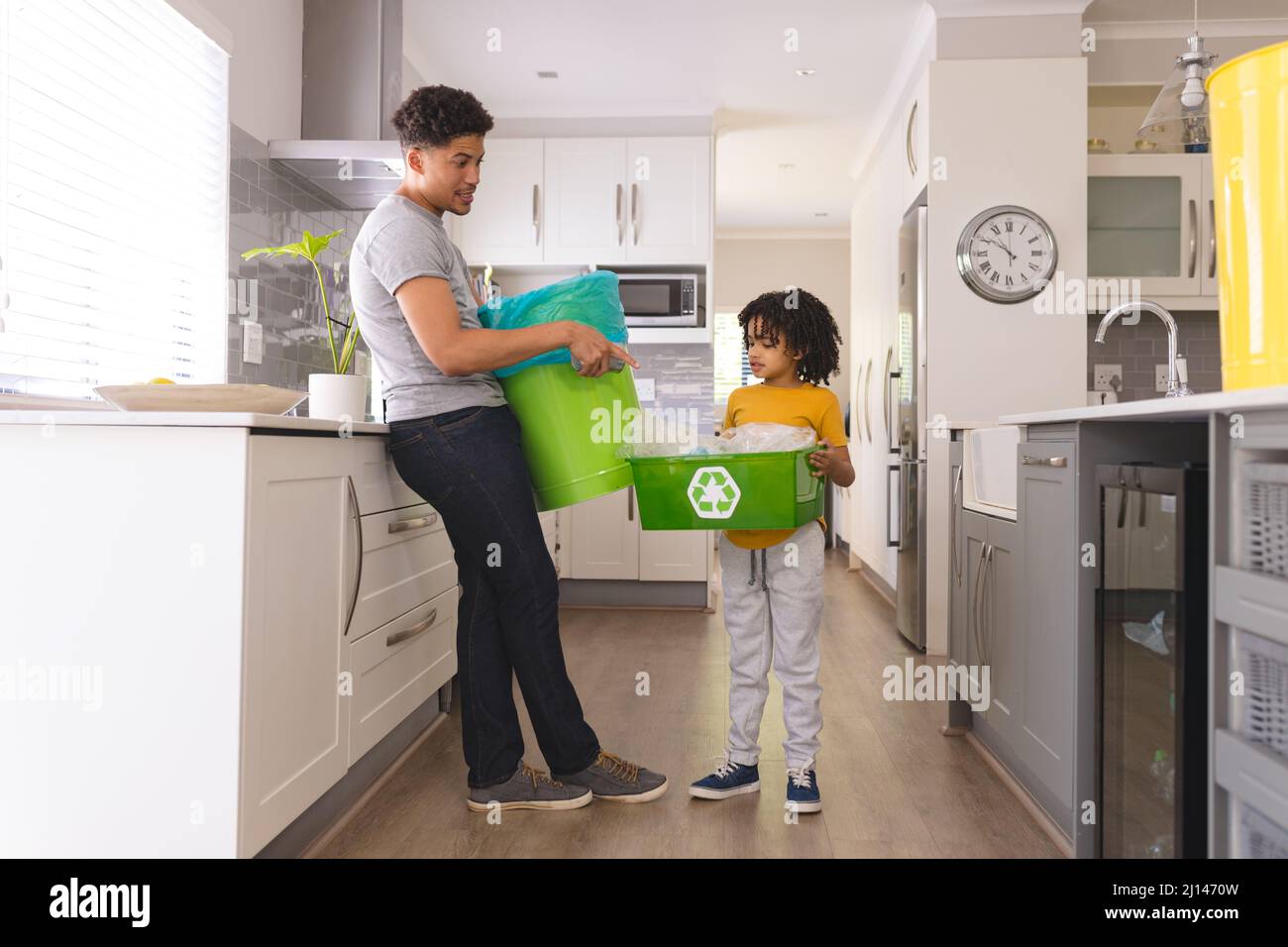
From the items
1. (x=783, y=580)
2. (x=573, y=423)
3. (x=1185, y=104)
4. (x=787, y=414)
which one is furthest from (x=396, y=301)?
(x=1185, y=104)

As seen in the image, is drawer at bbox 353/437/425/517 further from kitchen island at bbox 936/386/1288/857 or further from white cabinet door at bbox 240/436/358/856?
kitchen island at bbox 936/386/1288/857

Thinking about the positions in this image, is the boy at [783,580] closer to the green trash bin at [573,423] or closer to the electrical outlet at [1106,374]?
the green trash bin at [573,423]

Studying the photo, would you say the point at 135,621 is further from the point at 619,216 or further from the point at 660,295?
the point at 619,216

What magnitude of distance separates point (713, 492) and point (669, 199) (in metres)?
3.26

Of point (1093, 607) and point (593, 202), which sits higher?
point (593, 202)

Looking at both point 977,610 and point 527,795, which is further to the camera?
point 977,610

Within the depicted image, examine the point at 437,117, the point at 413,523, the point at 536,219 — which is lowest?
the point at 413,523

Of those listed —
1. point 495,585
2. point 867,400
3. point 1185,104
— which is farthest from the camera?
point 867,400

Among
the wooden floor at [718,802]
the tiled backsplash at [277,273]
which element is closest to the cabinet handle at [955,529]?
the wooden floor at [718,802]

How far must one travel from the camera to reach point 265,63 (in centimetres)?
285

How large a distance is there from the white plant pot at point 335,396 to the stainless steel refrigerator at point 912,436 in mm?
2317

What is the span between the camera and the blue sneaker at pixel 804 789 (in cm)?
200
